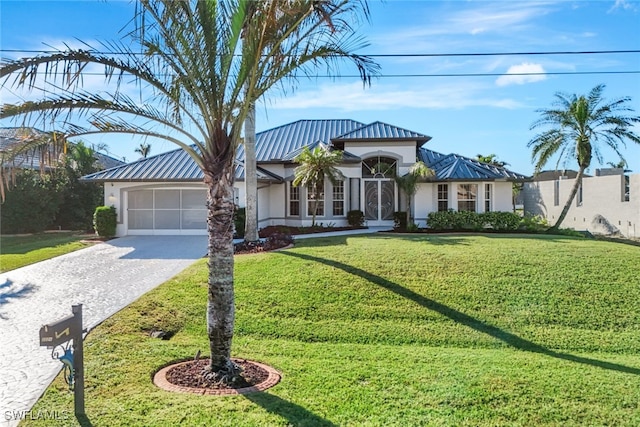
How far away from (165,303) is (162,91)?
5172mm

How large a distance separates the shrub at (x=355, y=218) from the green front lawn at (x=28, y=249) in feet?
Answer: 40.5

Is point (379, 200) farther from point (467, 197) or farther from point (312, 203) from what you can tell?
point (467, 197)

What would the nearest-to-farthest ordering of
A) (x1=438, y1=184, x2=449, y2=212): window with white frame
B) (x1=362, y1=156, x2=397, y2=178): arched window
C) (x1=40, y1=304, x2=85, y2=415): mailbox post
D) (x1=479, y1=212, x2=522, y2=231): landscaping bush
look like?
(x1=40, y1=304, x2=85, y2=415): mailbox post < (x1=479, y1=212, x2=522, y2=231): landscaping bush < (x1=438, y1=184, x2=449, y2=212): window with white frame < (x1=362, y1=156, x2=397, y2=178): arched window

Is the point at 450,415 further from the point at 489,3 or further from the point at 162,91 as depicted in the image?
the point at 489,3

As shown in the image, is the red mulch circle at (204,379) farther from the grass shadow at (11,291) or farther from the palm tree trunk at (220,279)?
the grass shadow at (11,291)

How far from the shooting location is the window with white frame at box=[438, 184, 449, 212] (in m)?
24.6

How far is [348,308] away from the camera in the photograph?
34.1 ft

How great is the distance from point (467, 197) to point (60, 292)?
1924 cm

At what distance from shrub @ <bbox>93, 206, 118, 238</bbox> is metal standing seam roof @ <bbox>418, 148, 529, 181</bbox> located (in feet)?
52.0

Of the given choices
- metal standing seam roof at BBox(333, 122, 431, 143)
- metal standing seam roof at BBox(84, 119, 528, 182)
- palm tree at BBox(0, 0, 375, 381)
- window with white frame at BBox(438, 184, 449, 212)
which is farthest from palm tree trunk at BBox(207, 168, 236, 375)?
window with white frame at BBox(438, 184, 449, 212)

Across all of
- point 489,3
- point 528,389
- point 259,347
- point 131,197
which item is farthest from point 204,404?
point 131,197

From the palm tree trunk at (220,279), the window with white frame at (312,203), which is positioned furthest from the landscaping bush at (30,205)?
the palm tree trunk at (220,279)

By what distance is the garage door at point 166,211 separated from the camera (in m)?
22.8

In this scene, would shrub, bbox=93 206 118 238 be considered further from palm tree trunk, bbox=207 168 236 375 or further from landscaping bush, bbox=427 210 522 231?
palm tree trunk, bbox=207 168 236 375
